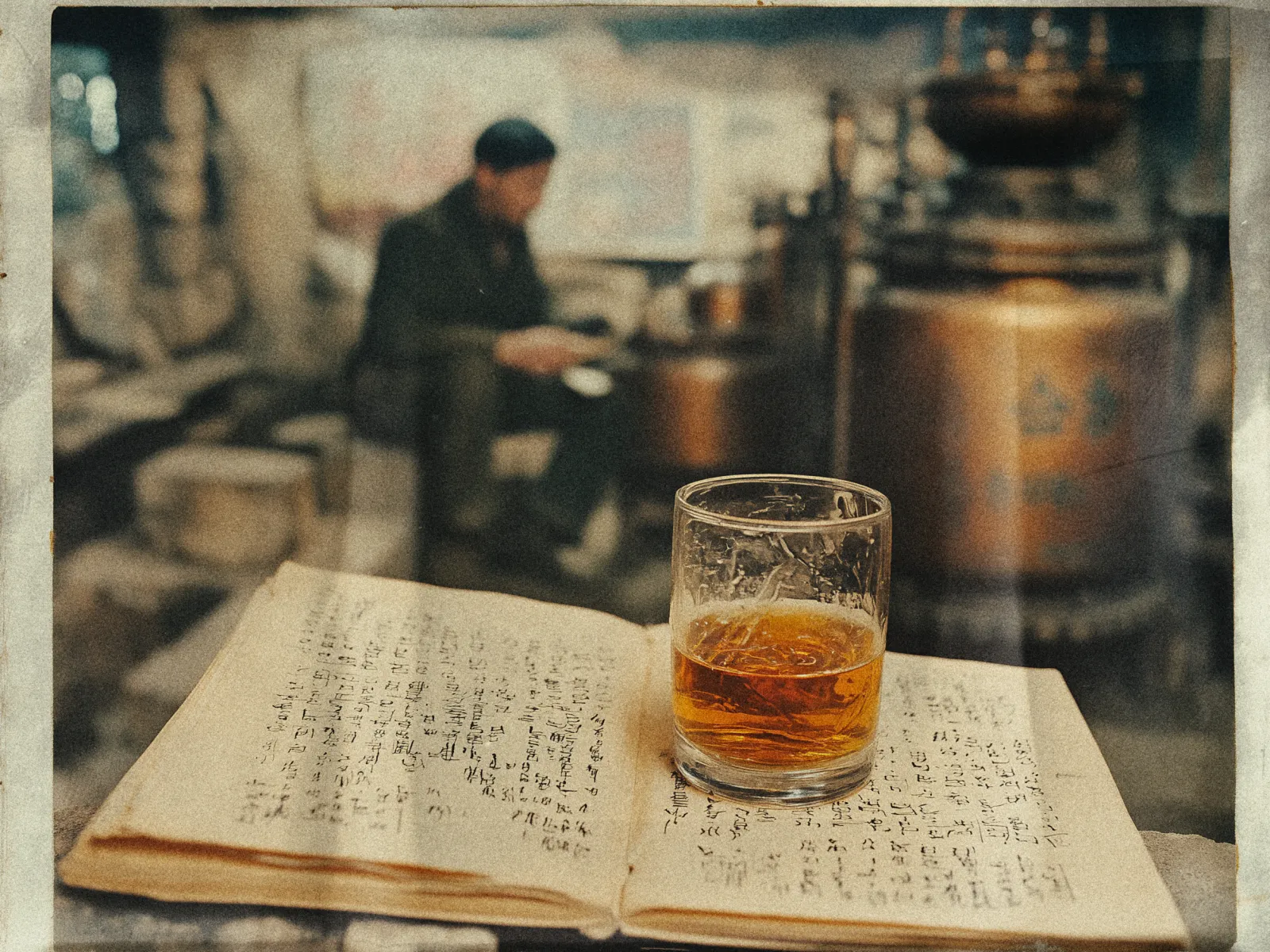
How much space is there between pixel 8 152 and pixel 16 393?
0.46 ft

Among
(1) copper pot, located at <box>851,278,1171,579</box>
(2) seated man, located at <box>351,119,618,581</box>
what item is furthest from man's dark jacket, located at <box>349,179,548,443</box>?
(1) copper pot, located at <box>851,278,1171,579</box>

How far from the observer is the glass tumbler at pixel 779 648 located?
525 mm

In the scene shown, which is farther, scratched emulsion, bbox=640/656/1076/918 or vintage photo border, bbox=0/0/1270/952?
vintage photo border, bbox=0/0/1270/952

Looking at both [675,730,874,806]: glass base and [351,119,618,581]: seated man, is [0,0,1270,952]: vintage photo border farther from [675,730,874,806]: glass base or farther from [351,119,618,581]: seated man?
[675,730,874,806]: glass base

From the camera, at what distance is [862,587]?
560 millimetres

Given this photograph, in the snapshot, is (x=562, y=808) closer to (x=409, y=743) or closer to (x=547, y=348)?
(x=409, y=743)

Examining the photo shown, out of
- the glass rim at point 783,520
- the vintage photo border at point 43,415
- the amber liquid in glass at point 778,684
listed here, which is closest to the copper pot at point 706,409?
the glass rim at point 783,520

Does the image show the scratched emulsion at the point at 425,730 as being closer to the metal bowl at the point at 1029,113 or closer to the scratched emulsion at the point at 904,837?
the scratched emulsion at the point at 904,837

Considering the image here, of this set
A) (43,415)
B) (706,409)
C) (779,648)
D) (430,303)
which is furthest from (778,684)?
(43,415)

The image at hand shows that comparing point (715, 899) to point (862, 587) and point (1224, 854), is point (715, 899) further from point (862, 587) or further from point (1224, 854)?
point (1224, 854)

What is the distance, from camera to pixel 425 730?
22.9 inches

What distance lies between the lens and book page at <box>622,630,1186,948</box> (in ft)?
1.59

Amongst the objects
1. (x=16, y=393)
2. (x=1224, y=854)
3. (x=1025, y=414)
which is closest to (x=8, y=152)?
(x=16, y=393)

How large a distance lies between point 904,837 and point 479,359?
36 cm
